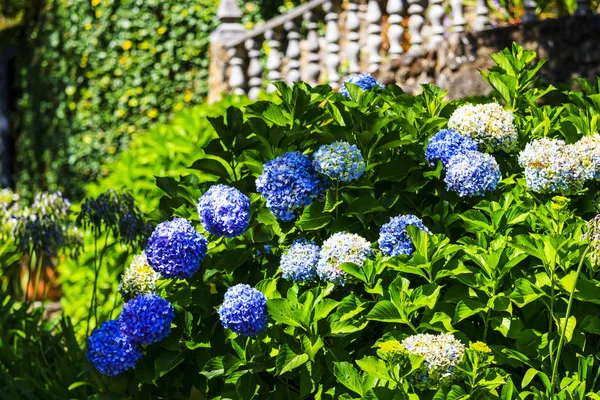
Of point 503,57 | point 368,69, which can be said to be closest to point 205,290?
point 503,57

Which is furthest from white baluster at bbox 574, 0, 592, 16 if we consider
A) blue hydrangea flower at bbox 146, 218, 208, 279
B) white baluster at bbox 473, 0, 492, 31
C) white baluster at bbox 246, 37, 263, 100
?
blue hydrangea flower at bbox 146, 218, 208, 279

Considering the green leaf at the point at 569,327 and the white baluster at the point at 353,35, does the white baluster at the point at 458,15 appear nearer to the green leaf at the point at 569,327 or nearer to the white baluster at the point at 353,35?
the white baluster at the point at 353,35

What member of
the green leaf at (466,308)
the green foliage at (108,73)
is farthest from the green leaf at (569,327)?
the green foliage at (108,73)

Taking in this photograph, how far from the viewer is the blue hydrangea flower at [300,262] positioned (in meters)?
2.63

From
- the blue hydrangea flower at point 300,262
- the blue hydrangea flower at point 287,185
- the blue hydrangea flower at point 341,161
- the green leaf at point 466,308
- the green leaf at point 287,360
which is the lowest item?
the green leaf at point 287,360

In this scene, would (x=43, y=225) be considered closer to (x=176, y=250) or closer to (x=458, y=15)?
(x=176, y=250)

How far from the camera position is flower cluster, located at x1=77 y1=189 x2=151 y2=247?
369 centimetres

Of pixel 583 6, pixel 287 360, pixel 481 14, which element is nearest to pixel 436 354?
pixel 287 360

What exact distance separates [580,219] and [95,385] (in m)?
2.08

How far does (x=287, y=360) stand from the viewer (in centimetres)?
254

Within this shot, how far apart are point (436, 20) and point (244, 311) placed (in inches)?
206

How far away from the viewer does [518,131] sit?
2.96 m

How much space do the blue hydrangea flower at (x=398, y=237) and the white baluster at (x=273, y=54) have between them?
592cm

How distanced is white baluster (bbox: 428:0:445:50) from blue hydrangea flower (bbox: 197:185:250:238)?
15.8 ft
